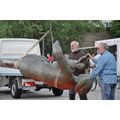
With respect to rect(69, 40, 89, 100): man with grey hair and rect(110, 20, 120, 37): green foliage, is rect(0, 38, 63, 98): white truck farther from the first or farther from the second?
rect(110, 20, 120, 37): green foliage

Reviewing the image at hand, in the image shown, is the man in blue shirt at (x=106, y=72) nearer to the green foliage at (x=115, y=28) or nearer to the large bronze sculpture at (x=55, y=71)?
the large bronze sculpture at (x=55, y=71)

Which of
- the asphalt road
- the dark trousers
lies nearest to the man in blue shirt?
the asphalt road

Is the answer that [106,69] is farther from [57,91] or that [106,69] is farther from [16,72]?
[16,72]

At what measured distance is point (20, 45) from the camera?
9391mm

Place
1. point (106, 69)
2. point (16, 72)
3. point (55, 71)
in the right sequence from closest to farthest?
point (106, 69) < point (55, 71) < point (16, 72)

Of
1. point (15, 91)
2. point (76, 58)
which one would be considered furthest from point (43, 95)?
point (76, 58)

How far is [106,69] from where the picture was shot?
355 inches

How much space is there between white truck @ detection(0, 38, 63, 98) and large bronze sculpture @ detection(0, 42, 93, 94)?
10cm

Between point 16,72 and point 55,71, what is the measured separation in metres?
0.80
